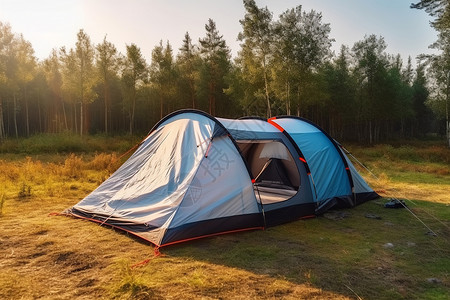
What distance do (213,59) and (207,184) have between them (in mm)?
25509

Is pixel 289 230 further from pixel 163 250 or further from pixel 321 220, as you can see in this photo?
pixel 163 250

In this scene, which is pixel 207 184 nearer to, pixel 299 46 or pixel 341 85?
pixel 299 46

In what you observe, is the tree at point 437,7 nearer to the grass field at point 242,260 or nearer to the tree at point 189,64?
the grass field at point 242,260

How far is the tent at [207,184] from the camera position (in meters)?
5.24

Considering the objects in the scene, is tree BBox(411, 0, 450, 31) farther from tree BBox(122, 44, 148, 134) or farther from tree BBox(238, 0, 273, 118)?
tree BBox(122, 44, 148, 134)

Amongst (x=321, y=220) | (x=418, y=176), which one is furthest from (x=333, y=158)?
(x=418, y=176)

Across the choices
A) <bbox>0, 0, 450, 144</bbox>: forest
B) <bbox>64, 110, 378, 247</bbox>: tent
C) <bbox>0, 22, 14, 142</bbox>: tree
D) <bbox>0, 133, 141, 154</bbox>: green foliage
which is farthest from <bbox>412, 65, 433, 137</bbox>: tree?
<bbox>0, 22, 14, 142</bbox>: tree

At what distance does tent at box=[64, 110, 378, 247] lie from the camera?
524cm

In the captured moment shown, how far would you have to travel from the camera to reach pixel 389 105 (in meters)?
32.9

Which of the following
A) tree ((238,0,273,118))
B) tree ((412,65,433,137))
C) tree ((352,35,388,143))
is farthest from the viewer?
tree ((412,65,433,137))

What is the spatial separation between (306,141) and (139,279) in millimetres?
4899

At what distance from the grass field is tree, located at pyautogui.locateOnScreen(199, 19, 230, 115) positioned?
23.8m

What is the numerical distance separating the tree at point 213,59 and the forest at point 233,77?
9 centimetres

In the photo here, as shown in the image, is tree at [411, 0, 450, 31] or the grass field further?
tree at [411, 0, 450, 31]
